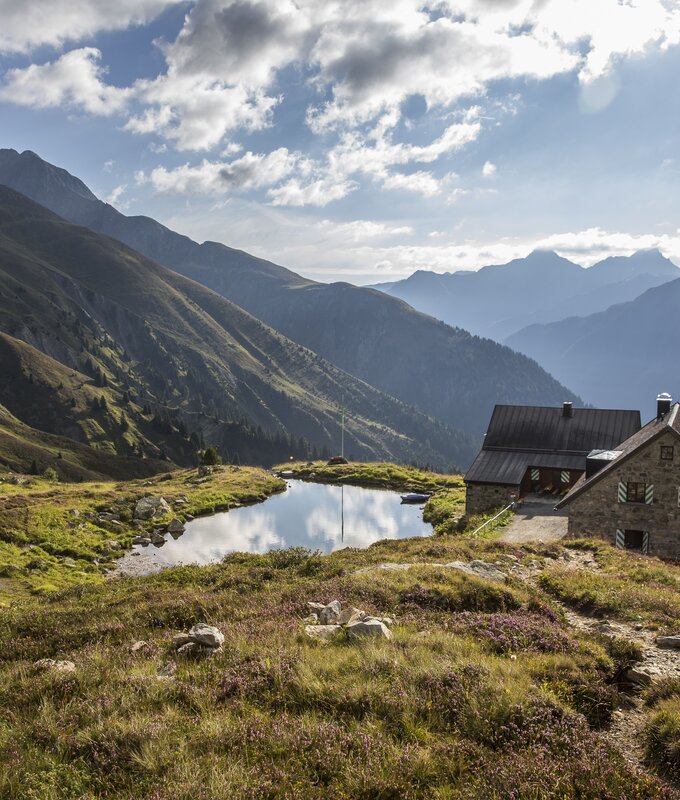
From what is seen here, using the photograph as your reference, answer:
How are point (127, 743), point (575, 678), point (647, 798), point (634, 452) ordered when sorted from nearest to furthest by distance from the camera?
point (647, 798)
point (127, 743)
point (575, 678)
point (634, 452)

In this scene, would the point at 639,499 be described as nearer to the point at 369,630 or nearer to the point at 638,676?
the point at 638,676

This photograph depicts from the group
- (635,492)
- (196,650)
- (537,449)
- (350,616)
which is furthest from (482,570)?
(537,449)

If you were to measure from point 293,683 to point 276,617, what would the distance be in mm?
5156

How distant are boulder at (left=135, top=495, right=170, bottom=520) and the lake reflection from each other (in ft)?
13.1

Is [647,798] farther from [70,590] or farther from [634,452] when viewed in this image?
[634,452]

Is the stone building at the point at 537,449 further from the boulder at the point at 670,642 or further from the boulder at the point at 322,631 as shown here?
the boulder at the point at 322,631

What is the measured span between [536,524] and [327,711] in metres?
38.1

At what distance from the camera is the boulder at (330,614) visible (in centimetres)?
1353

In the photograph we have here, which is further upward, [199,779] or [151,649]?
[199,779]

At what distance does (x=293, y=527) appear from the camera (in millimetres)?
58625

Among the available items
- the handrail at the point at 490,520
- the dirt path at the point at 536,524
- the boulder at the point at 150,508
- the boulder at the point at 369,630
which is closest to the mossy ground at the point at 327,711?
the boulder at the point at 369,630

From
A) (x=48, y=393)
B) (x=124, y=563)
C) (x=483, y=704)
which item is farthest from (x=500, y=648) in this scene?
(x=48, y=393)

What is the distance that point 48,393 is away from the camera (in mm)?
180625

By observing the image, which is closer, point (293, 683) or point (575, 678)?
point (293, 683)
